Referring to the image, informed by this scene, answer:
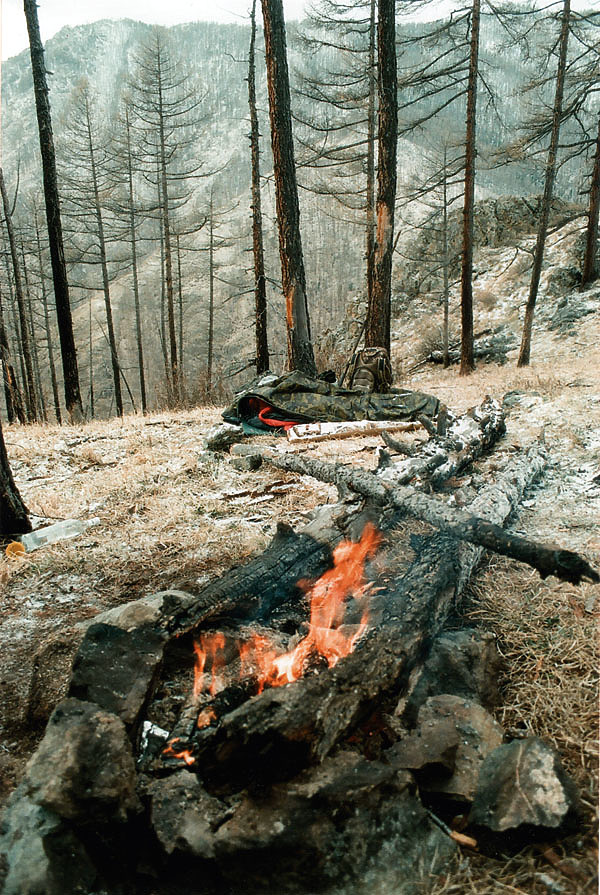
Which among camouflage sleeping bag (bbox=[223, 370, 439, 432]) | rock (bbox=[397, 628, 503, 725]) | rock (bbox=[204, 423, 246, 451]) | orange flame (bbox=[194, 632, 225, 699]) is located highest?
camouflage sleeping bag (bbox=[223, 370, 439, 432])

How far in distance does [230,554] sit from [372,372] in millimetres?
5393

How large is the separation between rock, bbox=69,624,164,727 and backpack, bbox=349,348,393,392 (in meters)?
6.35

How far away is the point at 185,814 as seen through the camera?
1358mm

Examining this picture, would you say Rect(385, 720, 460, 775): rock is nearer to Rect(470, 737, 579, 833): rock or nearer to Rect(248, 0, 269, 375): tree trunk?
Rect(470, 737, 579, 833): rock

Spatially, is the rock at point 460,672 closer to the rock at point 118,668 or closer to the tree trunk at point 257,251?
the rock at point 118,668

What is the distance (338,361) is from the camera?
1359 centimetres

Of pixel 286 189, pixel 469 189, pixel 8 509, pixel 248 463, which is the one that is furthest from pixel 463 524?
pixel 469 189

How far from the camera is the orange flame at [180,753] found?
5.01 ft

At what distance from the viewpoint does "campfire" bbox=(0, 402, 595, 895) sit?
1290mm

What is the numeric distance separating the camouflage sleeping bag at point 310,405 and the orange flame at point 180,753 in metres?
5.17

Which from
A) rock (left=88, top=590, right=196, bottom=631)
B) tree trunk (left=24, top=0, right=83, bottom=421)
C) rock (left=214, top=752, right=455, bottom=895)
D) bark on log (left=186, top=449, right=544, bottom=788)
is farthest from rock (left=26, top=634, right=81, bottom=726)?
tree trunk (left=24, top=0, right=83, bottom=421)

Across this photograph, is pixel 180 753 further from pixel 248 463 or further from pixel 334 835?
pixel 248 463

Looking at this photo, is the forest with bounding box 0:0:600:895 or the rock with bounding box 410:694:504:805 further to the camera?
the rock with bounding box 410:694:504:805

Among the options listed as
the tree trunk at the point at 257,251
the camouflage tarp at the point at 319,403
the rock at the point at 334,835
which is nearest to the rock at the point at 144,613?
the rock at the point at 334,835
